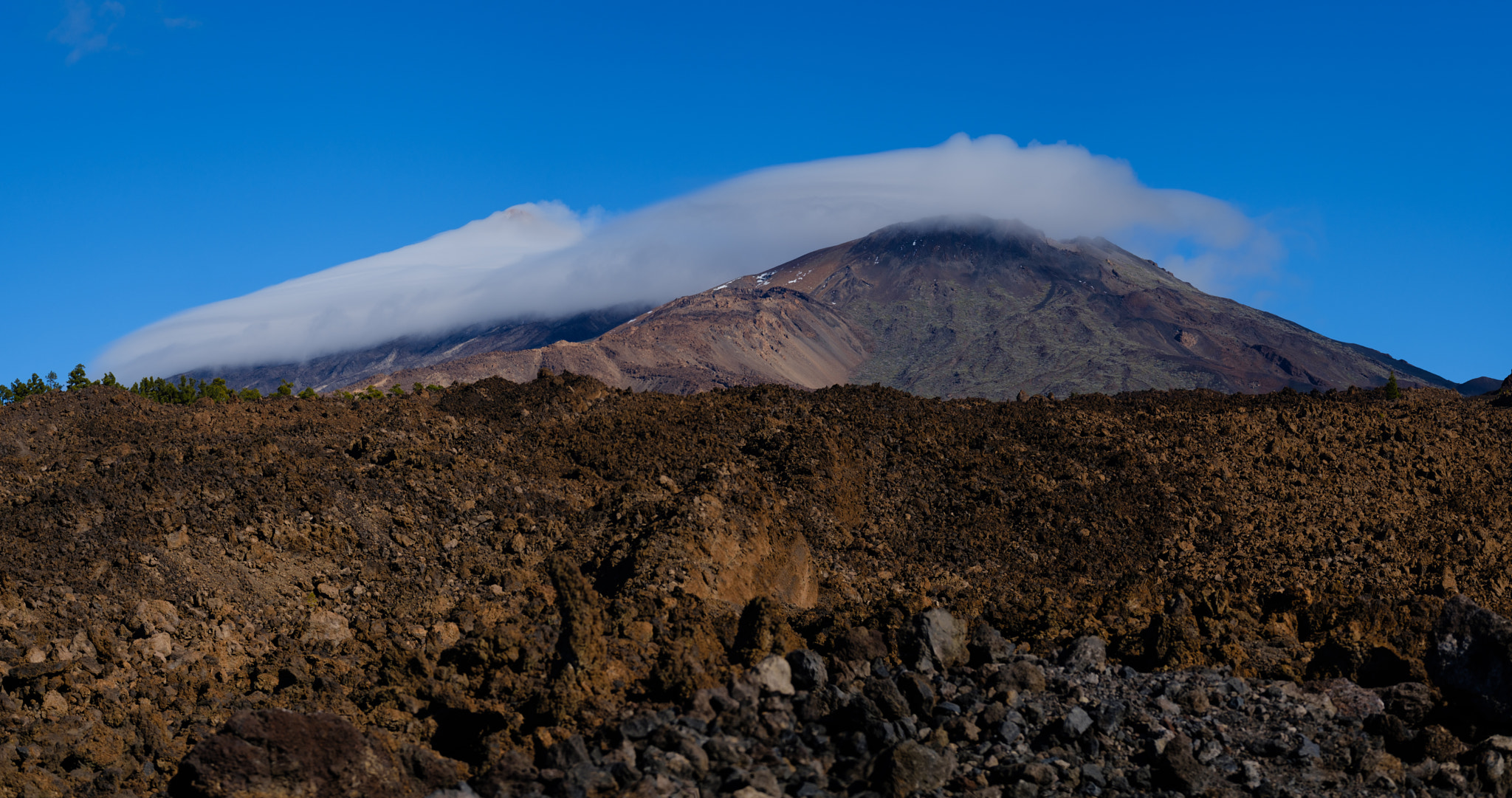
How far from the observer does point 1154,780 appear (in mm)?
11164

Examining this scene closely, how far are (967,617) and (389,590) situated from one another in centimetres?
836

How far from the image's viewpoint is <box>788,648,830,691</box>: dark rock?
1267cm

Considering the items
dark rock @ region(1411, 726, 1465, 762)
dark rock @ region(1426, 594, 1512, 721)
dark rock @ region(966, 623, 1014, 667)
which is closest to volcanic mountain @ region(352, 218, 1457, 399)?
dark rock @ region(966, 623, 1014, 667)

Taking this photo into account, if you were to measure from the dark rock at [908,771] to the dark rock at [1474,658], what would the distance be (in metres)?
5.89

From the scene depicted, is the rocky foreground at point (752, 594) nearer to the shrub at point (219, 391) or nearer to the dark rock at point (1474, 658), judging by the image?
the dark rock at point (1474, 658)

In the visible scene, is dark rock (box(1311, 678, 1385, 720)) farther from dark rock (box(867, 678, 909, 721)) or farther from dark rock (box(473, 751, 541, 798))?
dark rock (box(473, 751, 541, 798))

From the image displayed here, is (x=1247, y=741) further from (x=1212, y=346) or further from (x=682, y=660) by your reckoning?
(x=1212, y=346)

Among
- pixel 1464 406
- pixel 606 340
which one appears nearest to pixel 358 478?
pixel 1464 406

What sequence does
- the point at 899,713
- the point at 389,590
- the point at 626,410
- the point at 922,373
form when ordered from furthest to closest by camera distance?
the point at 922,373 → the point at 626,410 → the point at 389,590 → the point at 899,713

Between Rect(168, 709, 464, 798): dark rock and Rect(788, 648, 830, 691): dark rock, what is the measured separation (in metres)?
4.03

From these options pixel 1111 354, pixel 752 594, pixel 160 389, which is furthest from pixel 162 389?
pixel 1111 354

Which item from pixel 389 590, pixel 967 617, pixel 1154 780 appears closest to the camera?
pixel 1154 780

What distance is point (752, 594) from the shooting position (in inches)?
721

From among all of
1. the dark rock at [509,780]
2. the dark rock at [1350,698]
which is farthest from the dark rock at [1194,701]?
the dark rock at [509,780]
